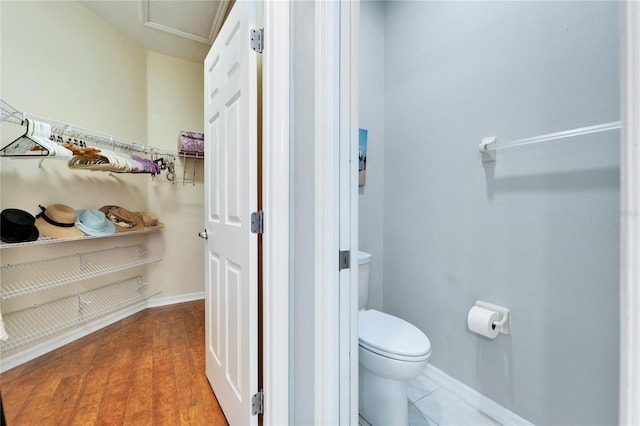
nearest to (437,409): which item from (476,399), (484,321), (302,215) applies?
(476,399)

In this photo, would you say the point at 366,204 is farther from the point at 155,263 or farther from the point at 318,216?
the point at 155,263

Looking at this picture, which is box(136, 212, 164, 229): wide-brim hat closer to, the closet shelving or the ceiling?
the closet shelving

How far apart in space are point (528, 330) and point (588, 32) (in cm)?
130

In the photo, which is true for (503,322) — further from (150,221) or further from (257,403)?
(150,221)

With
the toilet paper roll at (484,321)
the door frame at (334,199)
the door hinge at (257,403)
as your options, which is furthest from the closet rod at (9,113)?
the toilet paper roll at (484,321)

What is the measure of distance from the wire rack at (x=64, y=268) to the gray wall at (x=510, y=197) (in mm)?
2170

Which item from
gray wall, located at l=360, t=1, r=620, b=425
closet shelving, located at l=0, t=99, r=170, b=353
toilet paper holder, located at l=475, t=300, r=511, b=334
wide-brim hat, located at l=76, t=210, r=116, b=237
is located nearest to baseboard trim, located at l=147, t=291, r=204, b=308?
closet shelving, located at l=0, t=99, r=170, b=353

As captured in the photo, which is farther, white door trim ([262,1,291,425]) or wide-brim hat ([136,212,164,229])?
wide-brim hat ([136,212,164,229])

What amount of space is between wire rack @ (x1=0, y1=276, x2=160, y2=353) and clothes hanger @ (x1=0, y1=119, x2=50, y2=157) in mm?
1054

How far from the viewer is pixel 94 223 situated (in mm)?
2094

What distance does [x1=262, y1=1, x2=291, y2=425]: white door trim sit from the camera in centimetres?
101

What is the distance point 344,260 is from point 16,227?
1.97m

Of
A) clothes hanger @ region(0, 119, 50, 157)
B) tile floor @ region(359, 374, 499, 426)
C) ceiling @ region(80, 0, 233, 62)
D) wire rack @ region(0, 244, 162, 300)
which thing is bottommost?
tile floor @ region(359, 374, 499, 426)

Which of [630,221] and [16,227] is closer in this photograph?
[630,221]
